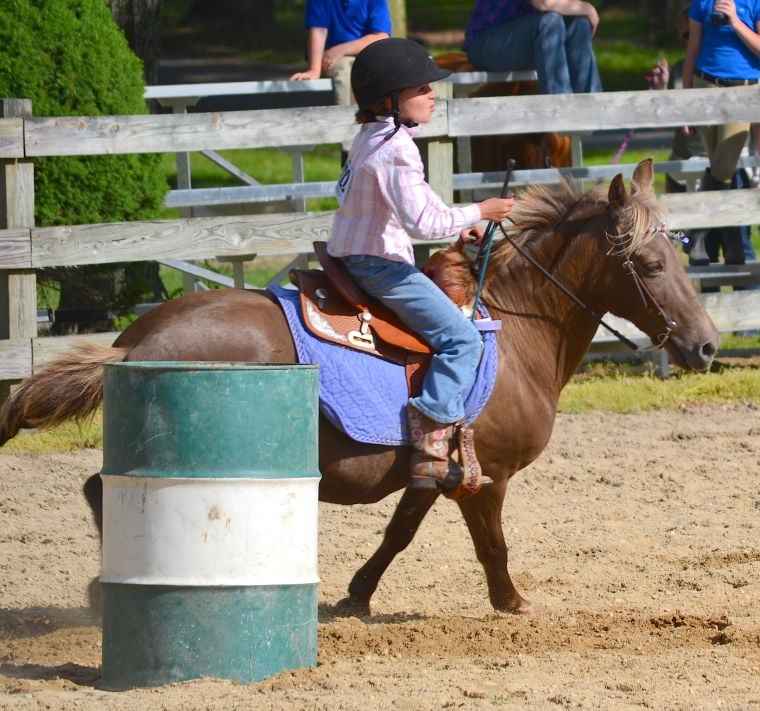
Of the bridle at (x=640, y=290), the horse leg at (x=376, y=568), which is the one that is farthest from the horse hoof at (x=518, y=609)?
the bridle at (x=640, y=290)

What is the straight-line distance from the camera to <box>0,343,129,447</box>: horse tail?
4457 mm

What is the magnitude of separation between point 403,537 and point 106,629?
60.7 inches

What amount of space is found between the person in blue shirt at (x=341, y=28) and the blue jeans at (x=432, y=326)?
4291mm

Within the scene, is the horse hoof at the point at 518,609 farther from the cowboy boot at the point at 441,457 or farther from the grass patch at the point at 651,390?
the grass patch at the point at 651,390

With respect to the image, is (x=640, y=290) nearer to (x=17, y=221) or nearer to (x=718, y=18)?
(x=17, y=221)

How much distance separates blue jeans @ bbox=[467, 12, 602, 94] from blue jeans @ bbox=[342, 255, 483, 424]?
4663 millimetres

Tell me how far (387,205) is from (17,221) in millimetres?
3556

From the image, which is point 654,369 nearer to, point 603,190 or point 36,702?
point 603,190

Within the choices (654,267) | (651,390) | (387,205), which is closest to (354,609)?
(387,205)

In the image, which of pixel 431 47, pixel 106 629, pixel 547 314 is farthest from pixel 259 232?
pixel 431 47

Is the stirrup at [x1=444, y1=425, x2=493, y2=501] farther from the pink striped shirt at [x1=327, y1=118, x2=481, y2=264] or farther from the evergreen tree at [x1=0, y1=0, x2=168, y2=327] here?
the evergreen tree at [x1=0, y1=0, x2=168, y2=327]

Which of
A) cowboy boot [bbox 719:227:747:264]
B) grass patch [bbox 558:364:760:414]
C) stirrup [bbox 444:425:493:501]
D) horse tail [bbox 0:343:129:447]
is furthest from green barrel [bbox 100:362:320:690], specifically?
cowboy boot [bbox 719:227:747:264]

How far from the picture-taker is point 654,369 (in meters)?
9.38

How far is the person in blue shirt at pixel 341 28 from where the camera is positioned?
8.76m
